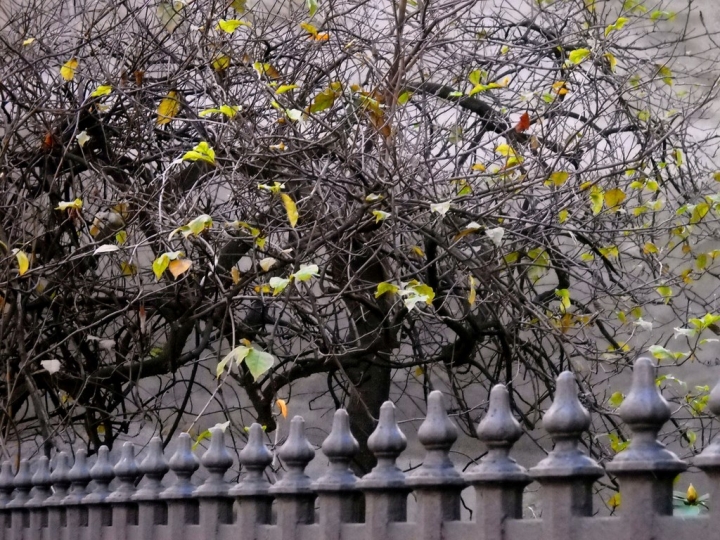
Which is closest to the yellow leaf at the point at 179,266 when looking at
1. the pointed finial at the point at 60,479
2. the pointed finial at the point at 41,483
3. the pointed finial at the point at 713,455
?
the pointed finial at the point at 60,479

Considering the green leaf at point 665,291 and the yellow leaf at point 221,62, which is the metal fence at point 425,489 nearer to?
the yellow leaf at point 221,62

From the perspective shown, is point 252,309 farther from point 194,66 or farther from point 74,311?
point 194,66

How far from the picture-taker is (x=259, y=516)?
2.57m

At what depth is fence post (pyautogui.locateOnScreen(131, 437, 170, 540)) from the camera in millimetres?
2951

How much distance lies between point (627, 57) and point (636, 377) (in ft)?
12.9

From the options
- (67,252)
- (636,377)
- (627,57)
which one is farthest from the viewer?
(627,57)

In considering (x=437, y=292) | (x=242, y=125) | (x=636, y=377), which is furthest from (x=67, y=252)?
(x=636, y=377)

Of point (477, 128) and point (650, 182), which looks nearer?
point (650, 182)

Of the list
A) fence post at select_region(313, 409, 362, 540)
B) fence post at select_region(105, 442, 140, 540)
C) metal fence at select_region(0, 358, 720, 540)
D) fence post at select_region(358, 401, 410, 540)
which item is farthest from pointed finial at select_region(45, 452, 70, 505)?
fence post at select_region(358, 401, 410, 540)

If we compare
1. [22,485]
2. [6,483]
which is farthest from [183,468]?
[6,483]

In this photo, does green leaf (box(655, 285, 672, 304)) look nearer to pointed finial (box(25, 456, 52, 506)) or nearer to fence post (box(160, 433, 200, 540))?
fence post (box(160, 433, 200, 540))

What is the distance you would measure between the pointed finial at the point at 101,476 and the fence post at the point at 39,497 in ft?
1.25

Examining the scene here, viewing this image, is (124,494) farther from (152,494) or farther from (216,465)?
(216,465)

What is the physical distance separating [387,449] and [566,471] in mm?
495
